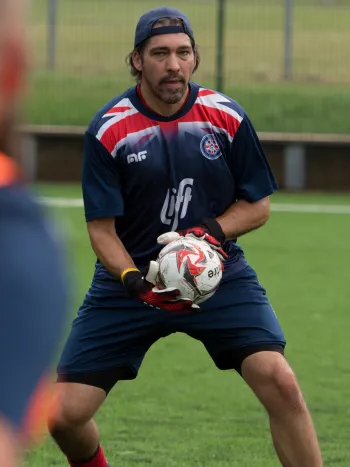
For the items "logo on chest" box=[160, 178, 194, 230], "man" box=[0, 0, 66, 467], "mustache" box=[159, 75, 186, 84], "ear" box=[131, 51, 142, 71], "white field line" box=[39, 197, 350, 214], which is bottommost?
"white field line" box=[39, 197, 350, 214]

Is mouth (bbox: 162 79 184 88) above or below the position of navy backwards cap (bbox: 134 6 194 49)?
below

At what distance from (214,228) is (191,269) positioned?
0.26 meters

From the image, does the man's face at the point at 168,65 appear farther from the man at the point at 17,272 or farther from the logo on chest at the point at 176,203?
the man at the point at 17,272

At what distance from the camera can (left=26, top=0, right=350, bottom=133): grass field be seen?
19.2 m

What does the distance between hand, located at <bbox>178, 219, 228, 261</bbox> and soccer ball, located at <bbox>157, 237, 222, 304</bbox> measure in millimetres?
32

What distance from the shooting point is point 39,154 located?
59.3 feet

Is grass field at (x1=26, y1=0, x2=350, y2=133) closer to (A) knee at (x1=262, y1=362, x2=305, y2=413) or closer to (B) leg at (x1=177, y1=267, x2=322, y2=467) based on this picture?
(B) leg at (x1=177, y1=267, x2=322, y2=467)

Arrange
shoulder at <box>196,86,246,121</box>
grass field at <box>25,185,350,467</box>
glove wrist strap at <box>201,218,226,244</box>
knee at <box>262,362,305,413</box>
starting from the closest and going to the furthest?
knee at <box>262,362,305,413</box> < glove wrist strap at <box>201,218,226,244</box> < shoulder at <box>196,86,246,121</box> < grass field at <box>25,185,350,467</box>

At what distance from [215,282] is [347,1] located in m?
16.1

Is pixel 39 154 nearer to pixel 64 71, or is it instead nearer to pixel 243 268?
pixel 64 71

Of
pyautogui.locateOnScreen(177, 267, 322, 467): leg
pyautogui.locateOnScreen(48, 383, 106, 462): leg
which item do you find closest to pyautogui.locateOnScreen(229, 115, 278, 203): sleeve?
pyautogui.locateOnScreen(177, 267, 322, 467): leg

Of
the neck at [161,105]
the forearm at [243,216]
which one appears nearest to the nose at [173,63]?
the neck at [161,105]

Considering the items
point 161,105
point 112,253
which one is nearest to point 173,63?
point 161,105

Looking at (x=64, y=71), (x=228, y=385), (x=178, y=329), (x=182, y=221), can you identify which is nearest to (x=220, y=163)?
(x=182, y=221)
